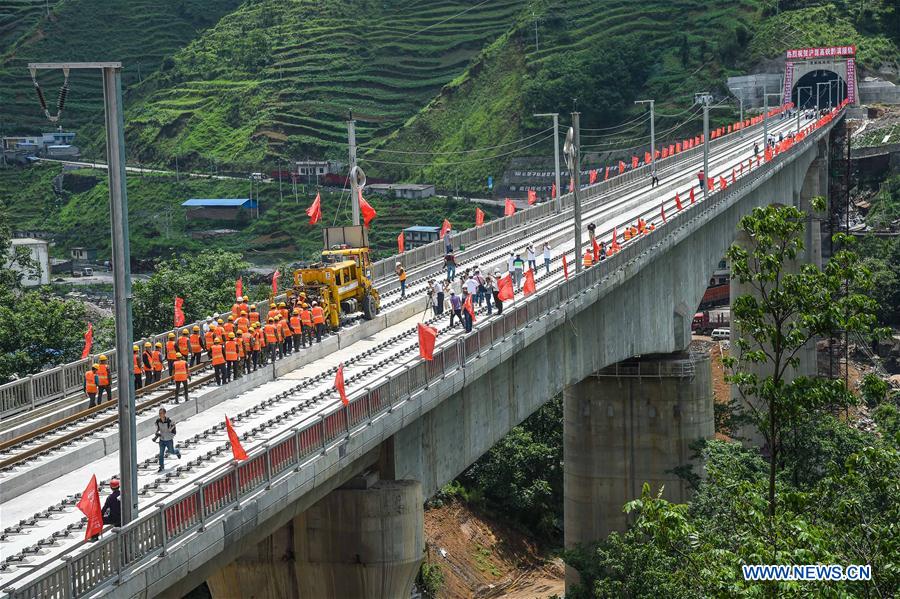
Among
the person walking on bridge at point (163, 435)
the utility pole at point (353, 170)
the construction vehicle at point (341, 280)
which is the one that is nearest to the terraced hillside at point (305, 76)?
the utility pole at point (353, 170)

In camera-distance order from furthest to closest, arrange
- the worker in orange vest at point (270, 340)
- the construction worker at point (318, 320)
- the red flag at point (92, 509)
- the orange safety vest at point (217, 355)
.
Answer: the construction worker at point (318, 320) → the worker in orange vest at point (270, 340) → the orange safety vest at point (217, 355) → the red flag at point (92, 509)

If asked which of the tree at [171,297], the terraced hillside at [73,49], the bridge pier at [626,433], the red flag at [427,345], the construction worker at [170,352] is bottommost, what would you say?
the bridge pier at [626,433]

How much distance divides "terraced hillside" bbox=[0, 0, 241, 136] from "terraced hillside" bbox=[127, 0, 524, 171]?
5868 mm

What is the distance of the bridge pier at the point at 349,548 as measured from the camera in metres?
31.7

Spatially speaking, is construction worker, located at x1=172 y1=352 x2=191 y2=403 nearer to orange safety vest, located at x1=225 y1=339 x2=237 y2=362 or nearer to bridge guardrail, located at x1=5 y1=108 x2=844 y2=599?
orange safety vest, located at x1=225 y1=339 x2=237 y2=362

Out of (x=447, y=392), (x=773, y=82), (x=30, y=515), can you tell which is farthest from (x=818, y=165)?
(x=30, y=515)

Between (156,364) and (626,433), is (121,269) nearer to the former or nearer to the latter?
(156,364)

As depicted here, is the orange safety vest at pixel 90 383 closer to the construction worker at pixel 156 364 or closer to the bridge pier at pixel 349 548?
the construction worker at pixel 156 364

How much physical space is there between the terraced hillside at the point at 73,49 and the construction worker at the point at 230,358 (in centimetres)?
13896

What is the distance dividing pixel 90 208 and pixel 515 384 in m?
118

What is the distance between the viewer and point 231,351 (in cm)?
3634

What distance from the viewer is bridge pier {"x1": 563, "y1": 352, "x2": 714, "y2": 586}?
60.4 meters

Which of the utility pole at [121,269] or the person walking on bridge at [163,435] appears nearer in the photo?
the utility pole at [121,269]

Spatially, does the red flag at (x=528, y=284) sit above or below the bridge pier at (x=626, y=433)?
above
